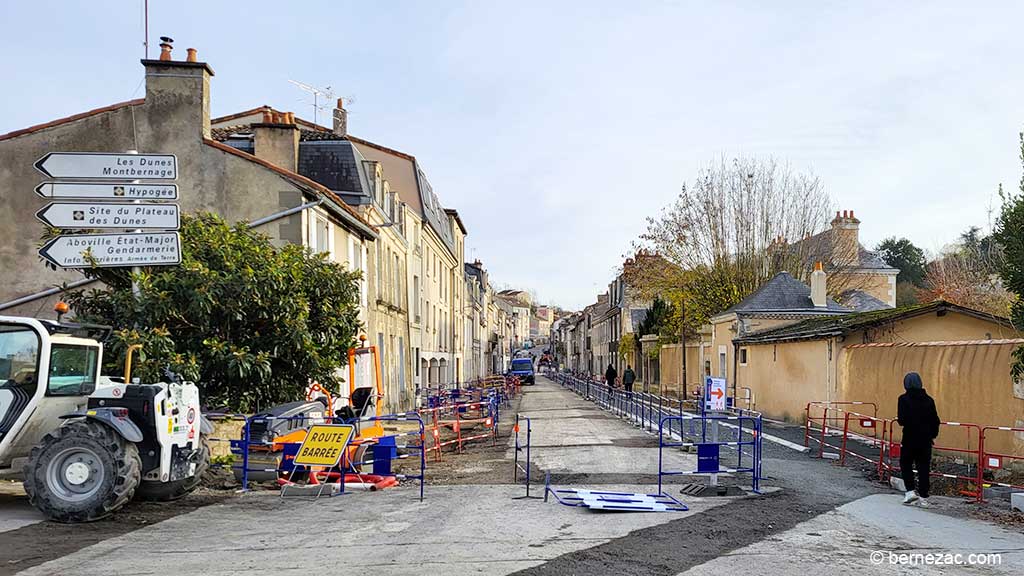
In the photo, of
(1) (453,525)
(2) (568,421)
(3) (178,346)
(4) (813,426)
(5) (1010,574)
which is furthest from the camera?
(2) (568,421)

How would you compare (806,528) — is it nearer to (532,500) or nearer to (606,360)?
(532,500)

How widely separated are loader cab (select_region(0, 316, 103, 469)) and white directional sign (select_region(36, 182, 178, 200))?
7.55 ft

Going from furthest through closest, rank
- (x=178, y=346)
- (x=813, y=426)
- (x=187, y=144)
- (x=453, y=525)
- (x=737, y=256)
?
(x=737, y=256) → (x=813, y=426) → (x=187, y=144) → (x=178, y=346) → (x=453, y=525)

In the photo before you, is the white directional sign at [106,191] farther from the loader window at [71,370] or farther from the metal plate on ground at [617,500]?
the metal plate on ground at [617,500]

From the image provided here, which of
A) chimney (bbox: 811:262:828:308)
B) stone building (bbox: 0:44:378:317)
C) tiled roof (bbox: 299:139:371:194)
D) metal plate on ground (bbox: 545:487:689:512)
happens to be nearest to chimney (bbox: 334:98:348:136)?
tiled roof (bbox: 299:139:371:194)

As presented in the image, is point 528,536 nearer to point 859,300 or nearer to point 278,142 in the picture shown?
point 278,142

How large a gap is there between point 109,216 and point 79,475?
4062 millimetres

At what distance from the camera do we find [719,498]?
1099cm

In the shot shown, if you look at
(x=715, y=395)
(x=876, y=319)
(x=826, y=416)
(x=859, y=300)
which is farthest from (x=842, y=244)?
(x=715, y=395)

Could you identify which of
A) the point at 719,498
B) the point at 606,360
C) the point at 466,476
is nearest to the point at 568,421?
the point at 466,476

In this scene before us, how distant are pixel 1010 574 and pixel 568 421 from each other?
59.8 ft

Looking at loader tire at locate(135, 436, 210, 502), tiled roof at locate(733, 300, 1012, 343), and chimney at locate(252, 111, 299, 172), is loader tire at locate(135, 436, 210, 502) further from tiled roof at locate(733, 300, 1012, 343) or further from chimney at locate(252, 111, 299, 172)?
tiled roof at locate(733, 300, 1012, 343)

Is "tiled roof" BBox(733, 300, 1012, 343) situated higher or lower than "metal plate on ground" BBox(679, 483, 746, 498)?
higher

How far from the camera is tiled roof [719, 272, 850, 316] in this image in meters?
31.4
